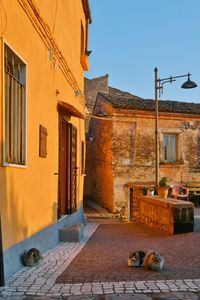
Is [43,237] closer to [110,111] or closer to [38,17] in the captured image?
[38,17]

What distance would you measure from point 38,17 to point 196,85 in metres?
8.19

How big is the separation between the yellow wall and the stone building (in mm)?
10232

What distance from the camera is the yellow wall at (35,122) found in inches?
176

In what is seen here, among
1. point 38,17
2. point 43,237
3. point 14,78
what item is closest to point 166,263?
point 43,237

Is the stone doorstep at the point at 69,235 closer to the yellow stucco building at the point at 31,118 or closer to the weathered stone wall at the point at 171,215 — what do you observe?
the yellow stucco building at the point at 31,118

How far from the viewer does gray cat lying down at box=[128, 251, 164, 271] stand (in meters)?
4.61

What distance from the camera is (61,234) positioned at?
738cm

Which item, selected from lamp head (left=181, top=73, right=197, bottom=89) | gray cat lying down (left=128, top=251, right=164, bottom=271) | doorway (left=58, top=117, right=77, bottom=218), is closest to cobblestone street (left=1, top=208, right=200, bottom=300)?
gray cat lying down (left=128, top=251, right=164, bottom=271)

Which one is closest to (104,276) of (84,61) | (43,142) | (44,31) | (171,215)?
(43,142)

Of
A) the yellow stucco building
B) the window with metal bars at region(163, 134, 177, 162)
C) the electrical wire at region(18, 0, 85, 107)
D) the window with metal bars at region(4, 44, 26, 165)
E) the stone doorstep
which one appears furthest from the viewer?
the window with metal bars at region(163, 134, 177, 162)

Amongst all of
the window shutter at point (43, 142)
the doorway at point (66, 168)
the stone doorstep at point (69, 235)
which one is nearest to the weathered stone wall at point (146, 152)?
the doorway at point (66, 168)

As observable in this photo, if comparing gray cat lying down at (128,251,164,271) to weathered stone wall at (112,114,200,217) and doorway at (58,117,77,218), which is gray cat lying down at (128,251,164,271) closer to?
doorway at (58,117,77,218)

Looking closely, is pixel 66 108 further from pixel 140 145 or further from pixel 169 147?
pixel 169 147

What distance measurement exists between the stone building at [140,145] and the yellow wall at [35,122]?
10232 millimetres
